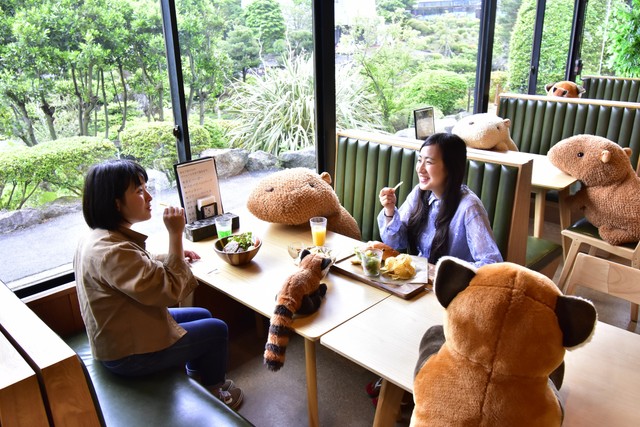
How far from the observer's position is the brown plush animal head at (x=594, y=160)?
9.03 ft

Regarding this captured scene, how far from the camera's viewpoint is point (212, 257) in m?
2.02

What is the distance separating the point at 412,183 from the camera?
2.54 meters

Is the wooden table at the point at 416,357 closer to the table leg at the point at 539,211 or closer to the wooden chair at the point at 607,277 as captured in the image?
the wooden chair at the point at 607,277

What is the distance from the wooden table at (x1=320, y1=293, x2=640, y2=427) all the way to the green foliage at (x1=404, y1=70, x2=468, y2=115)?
8.53ft

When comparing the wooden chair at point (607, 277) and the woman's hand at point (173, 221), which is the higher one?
the woman's hand at point (173, 221)

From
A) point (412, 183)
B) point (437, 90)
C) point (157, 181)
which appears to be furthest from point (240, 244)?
point (437, 90)

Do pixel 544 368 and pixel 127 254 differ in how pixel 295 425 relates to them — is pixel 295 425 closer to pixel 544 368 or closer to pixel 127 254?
pixel 127 254

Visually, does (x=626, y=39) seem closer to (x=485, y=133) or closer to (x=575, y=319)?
(x=485, y=133)

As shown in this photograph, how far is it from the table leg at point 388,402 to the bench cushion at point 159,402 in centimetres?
40

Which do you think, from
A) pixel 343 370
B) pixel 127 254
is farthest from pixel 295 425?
pixel 127 254

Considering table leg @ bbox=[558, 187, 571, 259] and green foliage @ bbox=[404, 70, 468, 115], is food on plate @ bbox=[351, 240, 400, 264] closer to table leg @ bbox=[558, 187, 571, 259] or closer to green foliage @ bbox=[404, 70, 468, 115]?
table leg @ bbox=[558, 187, 571, 259]

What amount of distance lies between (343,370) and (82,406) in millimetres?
1430

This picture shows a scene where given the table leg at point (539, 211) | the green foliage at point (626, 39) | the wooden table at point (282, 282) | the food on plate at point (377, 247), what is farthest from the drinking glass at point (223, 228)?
the green foliage at point (626, 39)

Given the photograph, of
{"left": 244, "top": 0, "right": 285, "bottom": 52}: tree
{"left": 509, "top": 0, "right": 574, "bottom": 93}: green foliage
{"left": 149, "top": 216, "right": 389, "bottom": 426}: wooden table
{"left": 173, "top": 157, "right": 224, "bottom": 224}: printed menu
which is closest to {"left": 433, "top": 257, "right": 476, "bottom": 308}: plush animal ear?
{"left": 149, "top": 216, "right": 389, "bottom": 426}: wooden table
